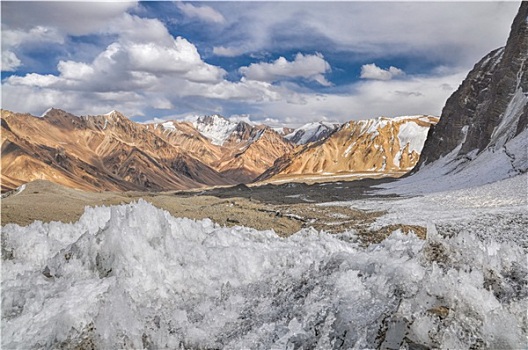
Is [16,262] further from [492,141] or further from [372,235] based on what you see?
[492,141]

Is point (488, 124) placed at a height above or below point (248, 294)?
above

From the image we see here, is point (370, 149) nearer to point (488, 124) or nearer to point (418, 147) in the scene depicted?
point (418, 147)

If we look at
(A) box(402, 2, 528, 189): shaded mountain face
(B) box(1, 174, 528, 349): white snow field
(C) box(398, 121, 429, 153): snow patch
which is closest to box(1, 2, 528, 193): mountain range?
(A) box(402, 2, 528, 189): shaded mountain face

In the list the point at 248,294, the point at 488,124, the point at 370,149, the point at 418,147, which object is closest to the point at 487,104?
the point at 488,124

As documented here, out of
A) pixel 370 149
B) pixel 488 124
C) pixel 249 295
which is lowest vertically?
pixel 249 295

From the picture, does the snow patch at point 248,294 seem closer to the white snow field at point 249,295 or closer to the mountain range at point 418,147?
the white snow field at point 249,295

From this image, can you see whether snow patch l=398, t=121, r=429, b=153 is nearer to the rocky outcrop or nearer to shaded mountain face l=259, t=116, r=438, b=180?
shaded mountain face l=259, t=116, r=438, b=180

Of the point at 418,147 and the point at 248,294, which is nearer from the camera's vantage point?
the point at 248,294
